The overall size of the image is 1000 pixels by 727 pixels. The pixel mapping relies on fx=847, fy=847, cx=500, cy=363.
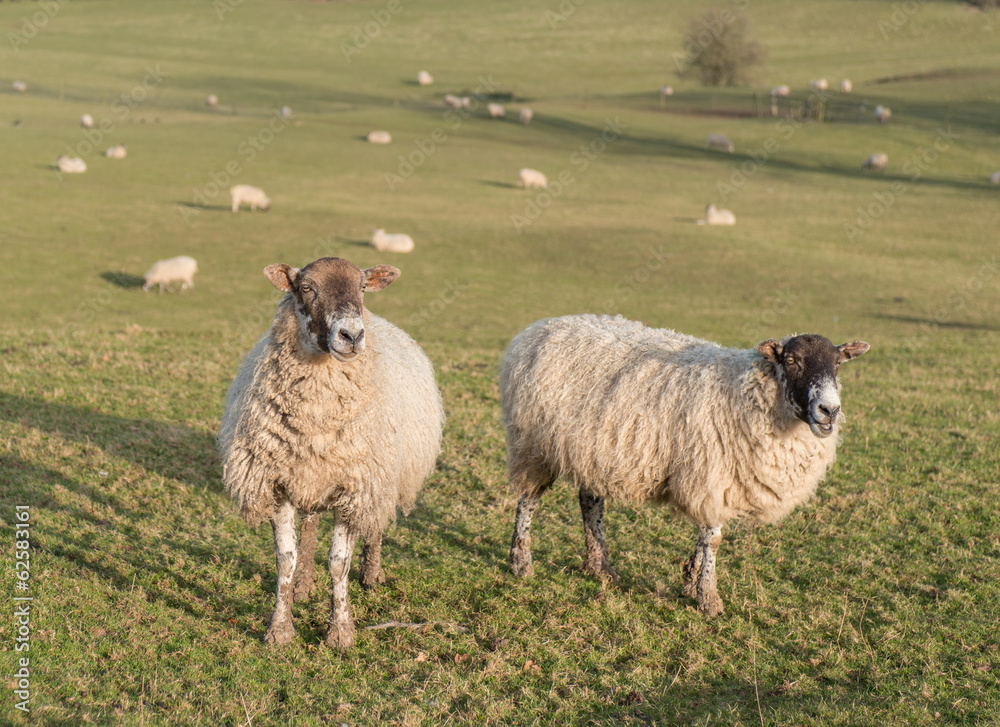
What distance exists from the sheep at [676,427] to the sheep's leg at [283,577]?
224 cm

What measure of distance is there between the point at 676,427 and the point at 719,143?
4462 cm

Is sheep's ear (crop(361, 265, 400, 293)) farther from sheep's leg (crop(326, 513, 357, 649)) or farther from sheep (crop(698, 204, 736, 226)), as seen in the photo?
sheep (crop(698, 204, 736, 226))

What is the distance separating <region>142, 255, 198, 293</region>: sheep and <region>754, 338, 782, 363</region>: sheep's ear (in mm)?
18902

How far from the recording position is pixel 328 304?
627cm

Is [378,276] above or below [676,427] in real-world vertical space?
above

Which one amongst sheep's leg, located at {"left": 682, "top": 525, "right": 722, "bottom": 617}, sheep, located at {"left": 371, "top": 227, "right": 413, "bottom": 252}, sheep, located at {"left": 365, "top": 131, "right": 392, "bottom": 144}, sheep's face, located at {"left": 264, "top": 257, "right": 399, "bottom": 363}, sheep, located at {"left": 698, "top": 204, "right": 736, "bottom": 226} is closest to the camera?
sheep's face, located at {"left": 264, "top": 257, "right": 399, "bottom": 363}

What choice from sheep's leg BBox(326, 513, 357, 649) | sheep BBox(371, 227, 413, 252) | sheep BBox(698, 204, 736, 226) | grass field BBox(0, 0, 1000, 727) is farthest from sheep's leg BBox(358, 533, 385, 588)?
sheep BBox(698, 204, 736, 226)

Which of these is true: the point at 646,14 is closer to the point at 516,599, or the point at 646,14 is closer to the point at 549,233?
the point at 549,233

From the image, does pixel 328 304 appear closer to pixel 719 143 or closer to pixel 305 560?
Result: pixel 305 560

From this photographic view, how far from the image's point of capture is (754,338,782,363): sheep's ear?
7.11m

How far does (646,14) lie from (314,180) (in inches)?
3211

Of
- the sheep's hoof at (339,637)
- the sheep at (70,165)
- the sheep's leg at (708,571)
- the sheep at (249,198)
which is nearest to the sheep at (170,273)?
the sheep at (249,198)

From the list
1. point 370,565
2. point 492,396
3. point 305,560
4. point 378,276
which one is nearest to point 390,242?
point 492,396

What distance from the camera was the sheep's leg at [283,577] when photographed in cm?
667
